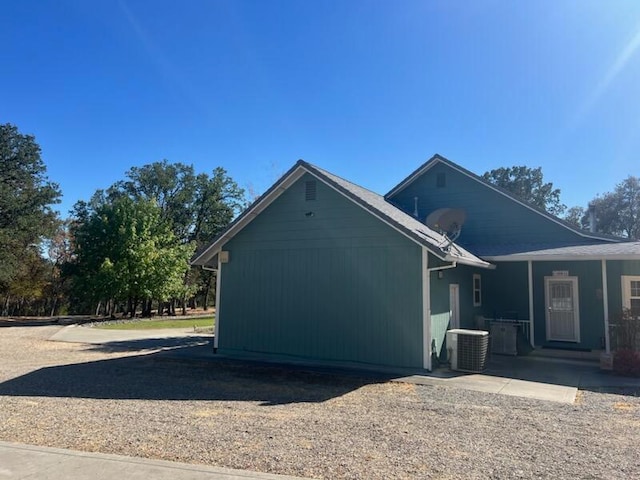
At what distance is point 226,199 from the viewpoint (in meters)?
42.0

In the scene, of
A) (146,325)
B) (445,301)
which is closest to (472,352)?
(445,301)

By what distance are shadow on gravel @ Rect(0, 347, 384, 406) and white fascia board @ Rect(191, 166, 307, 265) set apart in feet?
9.86

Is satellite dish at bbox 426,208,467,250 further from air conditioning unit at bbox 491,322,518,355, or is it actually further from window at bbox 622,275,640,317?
window at bbox 622,275,640,317

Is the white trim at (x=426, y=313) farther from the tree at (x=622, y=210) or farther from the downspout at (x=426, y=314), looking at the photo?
the tree at (x=622, y=210)

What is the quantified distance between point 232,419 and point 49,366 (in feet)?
21.6

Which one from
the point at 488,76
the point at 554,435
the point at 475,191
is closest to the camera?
the point at 554,435

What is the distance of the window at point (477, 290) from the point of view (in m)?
13.1

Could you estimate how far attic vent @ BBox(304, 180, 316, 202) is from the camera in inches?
429

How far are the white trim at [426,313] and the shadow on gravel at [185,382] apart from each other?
144 centimetres

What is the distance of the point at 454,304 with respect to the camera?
37.9 ft

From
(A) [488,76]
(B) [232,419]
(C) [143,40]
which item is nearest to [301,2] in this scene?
(C) [143,40]

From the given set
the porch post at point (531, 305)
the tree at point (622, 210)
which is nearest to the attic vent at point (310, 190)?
the porch post at point (531, 305)

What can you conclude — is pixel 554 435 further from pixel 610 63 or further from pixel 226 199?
pixel 226 199

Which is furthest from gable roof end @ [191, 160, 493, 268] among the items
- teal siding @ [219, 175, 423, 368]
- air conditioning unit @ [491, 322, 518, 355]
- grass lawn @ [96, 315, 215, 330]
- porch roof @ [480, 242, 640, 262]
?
grass lawn @ [96, 315, 215, 330]
